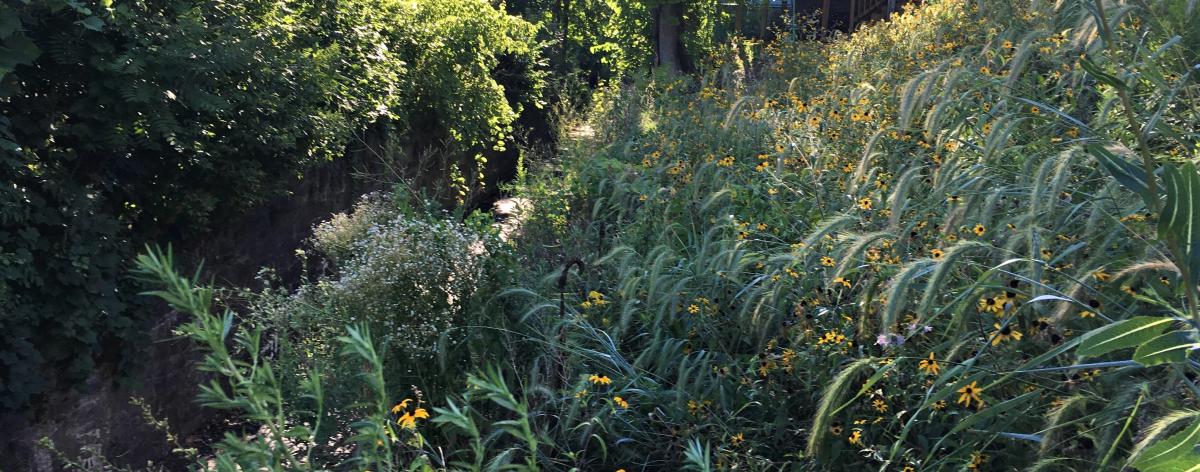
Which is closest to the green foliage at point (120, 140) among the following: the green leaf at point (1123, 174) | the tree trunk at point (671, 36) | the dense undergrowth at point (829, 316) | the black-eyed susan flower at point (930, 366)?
the dense undergrowth at point (829, 316)

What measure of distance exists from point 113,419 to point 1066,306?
4458 mm

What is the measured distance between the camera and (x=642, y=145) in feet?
24.5

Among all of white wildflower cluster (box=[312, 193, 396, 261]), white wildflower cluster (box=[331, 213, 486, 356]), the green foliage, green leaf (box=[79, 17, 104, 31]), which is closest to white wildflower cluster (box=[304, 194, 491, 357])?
white wildflower cluster (box=[331, 213, 486, 356])

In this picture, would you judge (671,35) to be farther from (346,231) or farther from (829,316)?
(829,316)

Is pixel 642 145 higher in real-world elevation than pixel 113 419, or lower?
higher

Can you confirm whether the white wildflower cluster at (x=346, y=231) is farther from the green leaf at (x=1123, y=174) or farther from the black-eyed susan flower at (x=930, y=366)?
the green leaf at (x=1123, y=174)

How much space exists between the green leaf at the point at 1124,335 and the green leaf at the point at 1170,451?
0.60 feet

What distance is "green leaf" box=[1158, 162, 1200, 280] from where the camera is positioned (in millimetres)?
1709

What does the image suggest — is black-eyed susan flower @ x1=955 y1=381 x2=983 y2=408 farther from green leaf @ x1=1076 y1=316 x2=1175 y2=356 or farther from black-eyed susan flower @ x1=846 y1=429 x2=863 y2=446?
green leaf @ x1=1076 y1=316 x2=1175 y2=356

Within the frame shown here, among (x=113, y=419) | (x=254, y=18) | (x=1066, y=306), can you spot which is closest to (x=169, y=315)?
(x=113, y=419)

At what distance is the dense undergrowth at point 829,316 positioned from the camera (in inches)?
81.7

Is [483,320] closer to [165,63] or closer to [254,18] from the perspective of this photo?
[165,63]

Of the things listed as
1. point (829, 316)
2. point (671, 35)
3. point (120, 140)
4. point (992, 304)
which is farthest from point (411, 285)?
point (671, 35)

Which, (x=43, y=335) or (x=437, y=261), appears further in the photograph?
(x=43, y=335)
